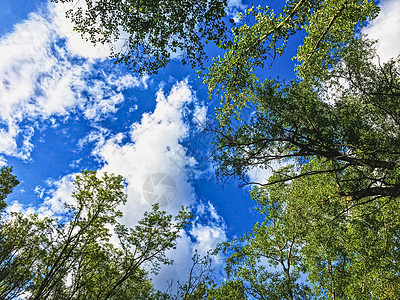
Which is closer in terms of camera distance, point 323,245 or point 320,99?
point 320,99

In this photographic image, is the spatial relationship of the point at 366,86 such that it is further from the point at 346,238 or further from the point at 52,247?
the point at 52,247

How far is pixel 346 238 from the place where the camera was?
13.3m

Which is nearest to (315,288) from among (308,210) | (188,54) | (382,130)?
(308,210)

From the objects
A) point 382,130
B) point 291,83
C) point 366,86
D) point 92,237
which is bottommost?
point 92,237

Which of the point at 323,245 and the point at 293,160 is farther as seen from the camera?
the point at 323,245

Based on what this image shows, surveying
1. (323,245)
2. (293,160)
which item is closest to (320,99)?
(293,160)

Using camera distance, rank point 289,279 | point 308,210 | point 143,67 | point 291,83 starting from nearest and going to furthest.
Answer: point 143,67, point 291,83, point 308,210, point 289,279

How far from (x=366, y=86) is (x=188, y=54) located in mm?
6701

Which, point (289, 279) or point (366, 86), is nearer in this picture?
point (366, 86)

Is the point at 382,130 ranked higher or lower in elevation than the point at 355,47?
lower

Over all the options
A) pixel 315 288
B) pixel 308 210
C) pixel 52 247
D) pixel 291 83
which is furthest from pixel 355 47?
pixel 52 247

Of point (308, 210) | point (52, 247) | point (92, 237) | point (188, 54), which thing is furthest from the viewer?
point (92, 237)

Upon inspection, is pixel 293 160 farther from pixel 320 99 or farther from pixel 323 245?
pixel 323 245

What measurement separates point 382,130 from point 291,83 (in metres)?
3.73
